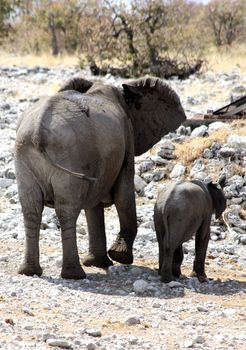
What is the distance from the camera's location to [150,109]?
10.3 metres

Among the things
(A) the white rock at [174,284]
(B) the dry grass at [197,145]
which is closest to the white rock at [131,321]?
(A) the white rock at [174,284]

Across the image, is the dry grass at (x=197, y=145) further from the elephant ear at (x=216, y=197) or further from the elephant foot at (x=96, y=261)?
the elephant foot at (x=96, y=261)

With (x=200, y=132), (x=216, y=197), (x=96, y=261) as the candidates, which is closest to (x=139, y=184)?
(x=200, y=132)

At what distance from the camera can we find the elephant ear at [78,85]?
9.69 m

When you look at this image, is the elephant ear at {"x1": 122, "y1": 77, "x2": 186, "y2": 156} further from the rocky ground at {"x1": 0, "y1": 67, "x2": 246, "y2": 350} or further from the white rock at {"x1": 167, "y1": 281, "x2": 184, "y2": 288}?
the white rock at {"x1": 167, "y1": 281, "x2": 184, "y2": 288}

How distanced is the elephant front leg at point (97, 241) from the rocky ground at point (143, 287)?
8.3 inches

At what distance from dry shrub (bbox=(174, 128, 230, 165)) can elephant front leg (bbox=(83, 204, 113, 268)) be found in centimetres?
374

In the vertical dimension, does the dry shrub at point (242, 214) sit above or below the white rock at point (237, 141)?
below

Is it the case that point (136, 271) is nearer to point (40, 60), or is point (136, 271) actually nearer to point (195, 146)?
point (195, 146)

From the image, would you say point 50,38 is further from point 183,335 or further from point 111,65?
point 183,335

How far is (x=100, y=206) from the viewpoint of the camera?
9875mm

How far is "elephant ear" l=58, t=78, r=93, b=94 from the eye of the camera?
9688 millimetres

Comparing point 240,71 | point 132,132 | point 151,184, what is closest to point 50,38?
point 240,71

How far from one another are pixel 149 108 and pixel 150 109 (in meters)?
0.02
